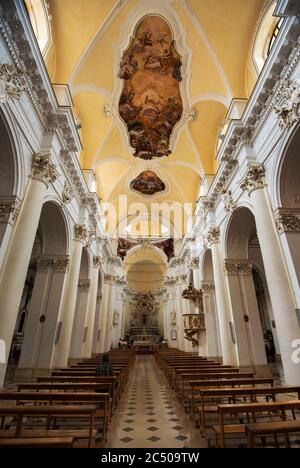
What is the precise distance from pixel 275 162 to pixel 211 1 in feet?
23.5

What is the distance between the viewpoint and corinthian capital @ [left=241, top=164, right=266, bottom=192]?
801 cm

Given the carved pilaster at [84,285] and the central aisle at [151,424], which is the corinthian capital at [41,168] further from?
the carved pilaster at [84,285]

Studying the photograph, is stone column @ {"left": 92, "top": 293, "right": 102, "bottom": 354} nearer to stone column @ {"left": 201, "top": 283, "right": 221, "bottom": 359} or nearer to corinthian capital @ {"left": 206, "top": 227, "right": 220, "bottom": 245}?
stone column @ {"left": 201, "top": 283, "right": 221, "bottom": 359}

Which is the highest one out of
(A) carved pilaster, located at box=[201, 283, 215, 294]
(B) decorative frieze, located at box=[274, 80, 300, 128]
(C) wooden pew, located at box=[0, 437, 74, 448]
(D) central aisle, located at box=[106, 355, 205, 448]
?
(B) decorative frieze, located at box=[274, 80, 300, 128]

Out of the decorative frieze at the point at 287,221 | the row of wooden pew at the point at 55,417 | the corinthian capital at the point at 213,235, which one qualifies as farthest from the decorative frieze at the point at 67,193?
the decorative frieze at the point at 287,221

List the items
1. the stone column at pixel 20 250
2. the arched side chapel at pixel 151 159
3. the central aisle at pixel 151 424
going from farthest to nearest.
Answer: the arched side chapel at pixel 151 159
the stone column at pixel 20 250
the central aisle at pixel 151 424

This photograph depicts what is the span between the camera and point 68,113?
856 centimetres

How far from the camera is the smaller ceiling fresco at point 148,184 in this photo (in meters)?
19.5

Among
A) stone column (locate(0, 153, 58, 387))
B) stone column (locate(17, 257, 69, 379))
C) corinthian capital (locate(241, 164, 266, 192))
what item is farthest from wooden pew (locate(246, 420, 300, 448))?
stone column (locate(17, 257, 69, 379))

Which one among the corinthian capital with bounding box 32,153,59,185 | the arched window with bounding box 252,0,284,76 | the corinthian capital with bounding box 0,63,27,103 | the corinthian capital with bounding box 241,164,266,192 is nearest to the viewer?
the corinthian capital with bounding box 0,63,27,103

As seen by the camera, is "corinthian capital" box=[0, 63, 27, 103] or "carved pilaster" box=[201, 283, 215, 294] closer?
"corinthian capital" box=[0, 63, 27, 103]

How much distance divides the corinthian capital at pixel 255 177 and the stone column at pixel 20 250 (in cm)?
669

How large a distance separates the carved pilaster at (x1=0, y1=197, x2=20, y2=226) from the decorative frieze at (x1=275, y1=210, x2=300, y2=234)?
25.0ft
